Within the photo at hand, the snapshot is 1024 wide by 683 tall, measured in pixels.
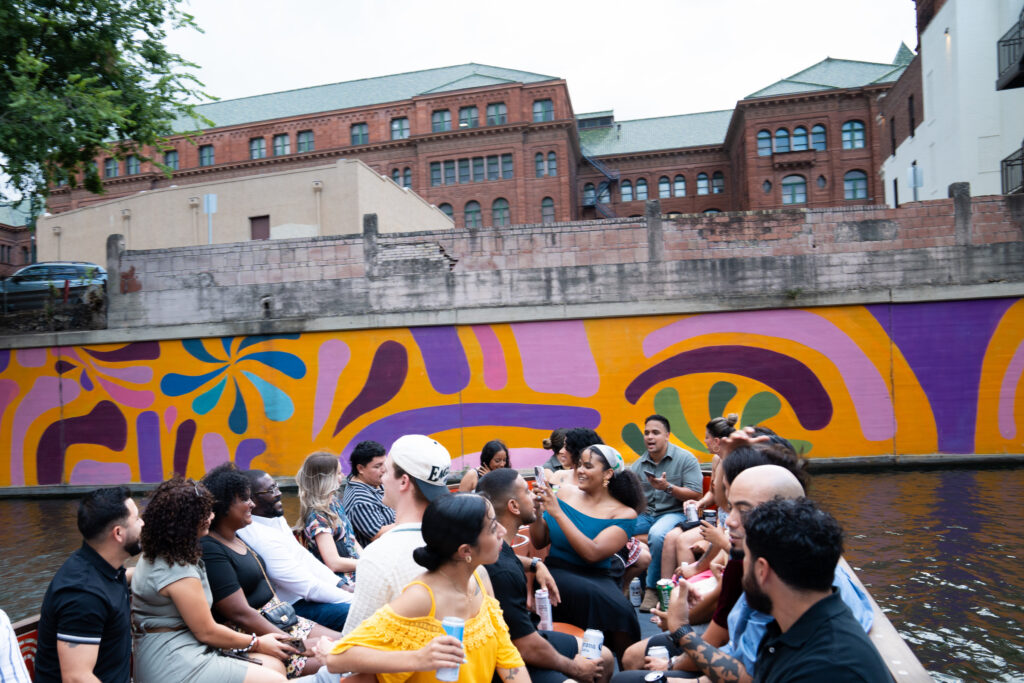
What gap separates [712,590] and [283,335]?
42.7ft

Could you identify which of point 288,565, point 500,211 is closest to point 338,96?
point 500,211

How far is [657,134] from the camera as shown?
60188mm

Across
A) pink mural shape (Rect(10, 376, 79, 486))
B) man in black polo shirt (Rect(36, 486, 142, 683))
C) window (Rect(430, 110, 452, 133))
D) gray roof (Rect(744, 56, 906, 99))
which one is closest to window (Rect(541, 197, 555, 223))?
window (Rect(430, 110, 452, 133))

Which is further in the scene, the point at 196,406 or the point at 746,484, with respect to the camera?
the point at 196,406

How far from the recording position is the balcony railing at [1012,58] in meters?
19.7

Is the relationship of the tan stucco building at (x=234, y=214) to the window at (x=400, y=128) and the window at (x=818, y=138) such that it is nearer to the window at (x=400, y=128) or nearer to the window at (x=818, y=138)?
the window at (x=400, y=128)

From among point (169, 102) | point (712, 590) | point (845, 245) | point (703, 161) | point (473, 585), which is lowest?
point (712, 590)

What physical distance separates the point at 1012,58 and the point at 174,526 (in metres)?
27.4

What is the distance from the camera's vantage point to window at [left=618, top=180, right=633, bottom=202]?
193 ft

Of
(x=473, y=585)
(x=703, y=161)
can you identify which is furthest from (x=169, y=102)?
(x=703, y=161)

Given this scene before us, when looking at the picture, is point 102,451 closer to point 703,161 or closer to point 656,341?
point 656,341

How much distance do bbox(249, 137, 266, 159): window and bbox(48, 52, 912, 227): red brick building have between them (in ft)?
0.25

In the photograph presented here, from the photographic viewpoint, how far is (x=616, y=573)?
5.71 m

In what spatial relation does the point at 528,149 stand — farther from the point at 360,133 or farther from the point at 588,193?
the point at 360,133
